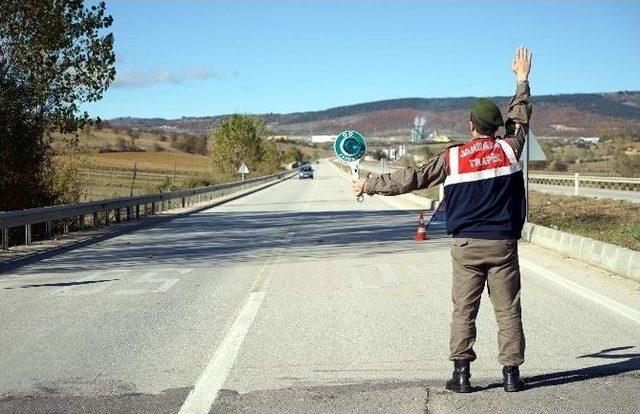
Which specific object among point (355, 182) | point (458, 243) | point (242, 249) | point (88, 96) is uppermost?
point (88, 96)

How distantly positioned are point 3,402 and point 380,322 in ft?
12.8

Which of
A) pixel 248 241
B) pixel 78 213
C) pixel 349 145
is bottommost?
pixel 248 241

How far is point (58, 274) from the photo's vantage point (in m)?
12.7

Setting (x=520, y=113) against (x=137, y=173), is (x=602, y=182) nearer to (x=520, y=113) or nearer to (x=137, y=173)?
(x=137, y=173)

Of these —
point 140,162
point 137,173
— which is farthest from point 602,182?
point 140,162

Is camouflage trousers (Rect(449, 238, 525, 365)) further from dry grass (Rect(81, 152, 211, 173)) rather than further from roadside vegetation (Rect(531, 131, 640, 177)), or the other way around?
dry grass (Rect(81, 152, 211, 173))

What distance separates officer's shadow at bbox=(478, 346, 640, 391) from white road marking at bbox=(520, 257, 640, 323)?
1715 mm

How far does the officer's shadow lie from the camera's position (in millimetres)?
5906

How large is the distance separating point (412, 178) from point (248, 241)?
41.5ft

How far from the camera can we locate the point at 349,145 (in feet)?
29.4

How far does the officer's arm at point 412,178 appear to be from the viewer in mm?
5748

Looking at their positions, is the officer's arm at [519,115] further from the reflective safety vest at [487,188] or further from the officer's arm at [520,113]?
the reflective safety vest at [487,188]

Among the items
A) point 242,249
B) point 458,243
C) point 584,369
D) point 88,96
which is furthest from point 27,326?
point 88,96

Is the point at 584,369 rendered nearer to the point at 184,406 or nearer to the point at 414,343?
the point at 414,343
